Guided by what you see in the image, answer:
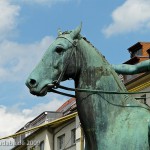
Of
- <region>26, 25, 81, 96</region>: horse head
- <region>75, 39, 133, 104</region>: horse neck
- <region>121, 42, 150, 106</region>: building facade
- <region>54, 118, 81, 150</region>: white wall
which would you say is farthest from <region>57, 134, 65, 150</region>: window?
<region>26, 25, 81, 96</region>: horse head

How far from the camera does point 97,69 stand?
6.42 m

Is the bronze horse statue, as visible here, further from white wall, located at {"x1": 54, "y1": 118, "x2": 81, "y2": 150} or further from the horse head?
white wall, located at {"x1": 54, "y1": 118, "x2": 81, "y2": 150}

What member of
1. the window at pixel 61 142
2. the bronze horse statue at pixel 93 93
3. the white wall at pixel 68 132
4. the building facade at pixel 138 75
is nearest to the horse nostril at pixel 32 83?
the bronze horse statue at pixel 93 93

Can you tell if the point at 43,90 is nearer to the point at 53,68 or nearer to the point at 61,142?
the point at 53,68

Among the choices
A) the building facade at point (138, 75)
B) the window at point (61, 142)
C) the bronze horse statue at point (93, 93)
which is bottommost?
the bronze horse statue at point (93, 93)

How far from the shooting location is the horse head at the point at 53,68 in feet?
20.6

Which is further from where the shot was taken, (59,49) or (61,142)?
(61,142)

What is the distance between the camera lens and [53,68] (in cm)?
631

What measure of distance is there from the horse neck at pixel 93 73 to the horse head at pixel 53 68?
0.29 feet

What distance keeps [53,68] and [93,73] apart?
1.40 feet

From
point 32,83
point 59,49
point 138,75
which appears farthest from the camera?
point 138,75

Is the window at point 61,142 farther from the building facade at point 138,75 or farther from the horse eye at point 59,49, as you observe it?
the horse eye at point 59,49

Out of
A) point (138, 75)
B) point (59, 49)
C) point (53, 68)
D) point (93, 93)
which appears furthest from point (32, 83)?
point (138, 75)

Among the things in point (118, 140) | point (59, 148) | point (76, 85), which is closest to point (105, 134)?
point (118, 140)
